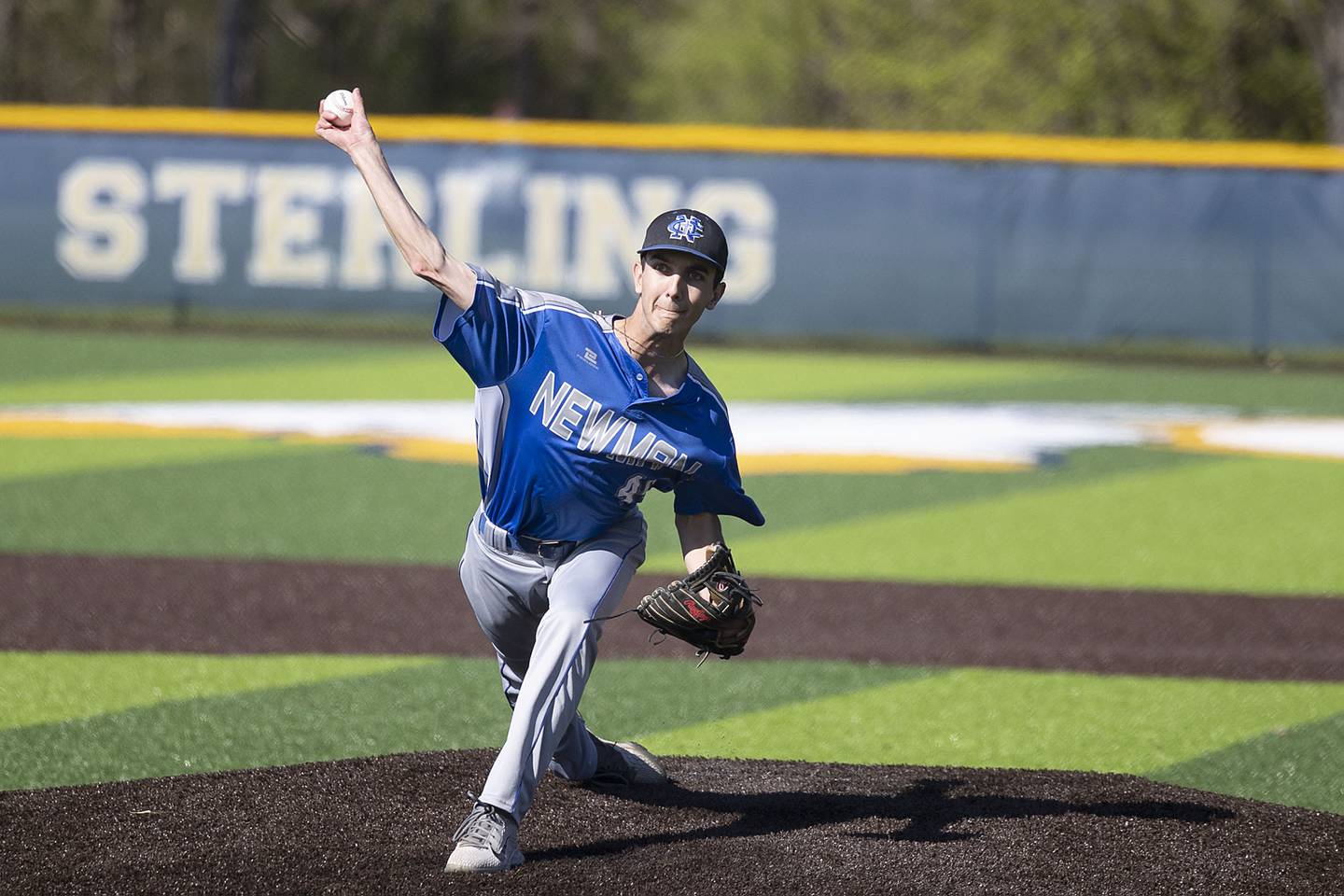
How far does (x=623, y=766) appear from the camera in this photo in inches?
189

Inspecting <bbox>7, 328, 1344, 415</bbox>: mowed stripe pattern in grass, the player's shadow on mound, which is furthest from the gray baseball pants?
<bbox>7, 328, 1344, 415</bbox>: mowed stripe pattern in grass

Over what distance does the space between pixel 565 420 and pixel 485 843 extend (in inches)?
41.8

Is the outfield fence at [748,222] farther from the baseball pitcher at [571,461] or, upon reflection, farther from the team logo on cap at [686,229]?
the team logo on cap at [686,229]

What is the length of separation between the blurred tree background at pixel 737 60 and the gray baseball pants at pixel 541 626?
17188 millimetres

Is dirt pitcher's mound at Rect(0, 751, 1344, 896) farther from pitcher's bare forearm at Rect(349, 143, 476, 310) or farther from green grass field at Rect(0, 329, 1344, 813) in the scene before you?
pitcher's bare forearm at Rect(349, 143, 476, 310)

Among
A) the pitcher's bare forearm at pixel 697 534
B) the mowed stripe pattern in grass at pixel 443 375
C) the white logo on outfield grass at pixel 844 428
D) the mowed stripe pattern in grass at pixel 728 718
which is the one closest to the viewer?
the pitcher's bare forearm at pixel 697 534

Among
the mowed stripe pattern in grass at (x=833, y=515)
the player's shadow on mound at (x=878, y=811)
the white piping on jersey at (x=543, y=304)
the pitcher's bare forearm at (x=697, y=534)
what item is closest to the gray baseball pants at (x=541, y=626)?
the pitcher's bare forearm at (x=697, y=534)

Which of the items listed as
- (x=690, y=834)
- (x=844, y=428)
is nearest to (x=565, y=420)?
(x=690, y=834)

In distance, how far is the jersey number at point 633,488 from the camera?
4250mm

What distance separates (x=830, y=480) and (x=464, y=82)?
2943 centimetres

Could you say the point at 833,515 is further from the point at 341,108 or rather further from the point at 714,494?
the point at 341,108

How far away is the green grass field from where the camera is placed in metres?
5.59

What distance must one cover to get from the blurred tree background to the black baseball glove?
57.6 ft

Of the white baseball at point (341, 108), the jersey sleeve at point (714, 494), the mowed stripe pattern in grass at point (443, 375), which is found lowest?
the mowed stripe pattern in grass at point (443, 375)
